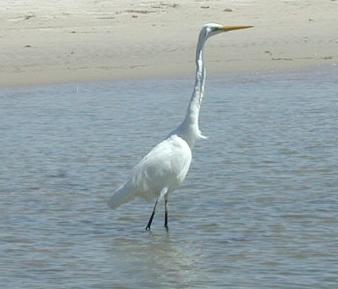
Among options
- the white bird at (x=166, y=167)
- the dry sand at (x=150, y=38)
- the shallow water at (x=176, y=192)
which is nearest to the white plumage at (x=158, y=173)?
A: the white bird at (x=166, y=167)

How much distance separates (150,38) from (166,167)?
9.89 metres

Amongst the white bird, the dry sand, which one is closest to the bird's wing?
the white bird

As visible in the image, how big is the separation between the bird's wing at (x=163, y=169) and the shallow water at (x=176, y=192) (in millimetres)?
308

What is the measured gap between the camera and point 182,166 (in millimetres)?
7031

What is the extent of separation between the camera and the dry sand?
15.3 m

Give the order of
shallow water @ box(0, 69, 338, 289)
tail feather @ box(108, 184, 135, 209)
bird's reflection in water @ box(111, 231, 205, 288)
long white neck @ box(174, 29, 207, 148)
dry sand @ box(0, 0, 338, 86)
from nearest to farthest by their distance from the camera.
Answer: bird's reflection in water @ box(111, 231, 205, 288) → shallow water @ box(0, 69, 338, 289) → tail feather @ box(108, 184, 135, 209) → long white neck @ box(174, 29, 207, 148) → dry sand @ box(0, 0, 338, 86)

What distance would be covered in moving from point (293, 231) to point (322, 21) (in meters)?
11.5

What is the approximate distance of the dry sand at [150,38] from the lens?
15289mm

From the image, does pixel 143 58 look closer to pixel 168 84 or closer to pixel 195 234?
pixel 168 84

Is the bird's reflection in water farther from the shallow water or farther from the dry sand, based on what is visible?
the dry sand

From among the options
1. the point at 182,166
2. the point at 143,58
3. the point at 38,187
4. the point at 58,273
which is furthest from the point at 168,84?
the point at 58,273

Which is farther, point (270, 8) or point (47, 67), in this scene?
point (270, 8)

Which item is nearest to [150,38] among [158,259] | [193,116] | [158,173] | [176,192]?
[176,192]

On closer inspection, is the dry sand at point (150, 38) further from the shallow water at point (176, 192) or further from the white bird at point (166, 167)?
the white bird at point (166, 167)
